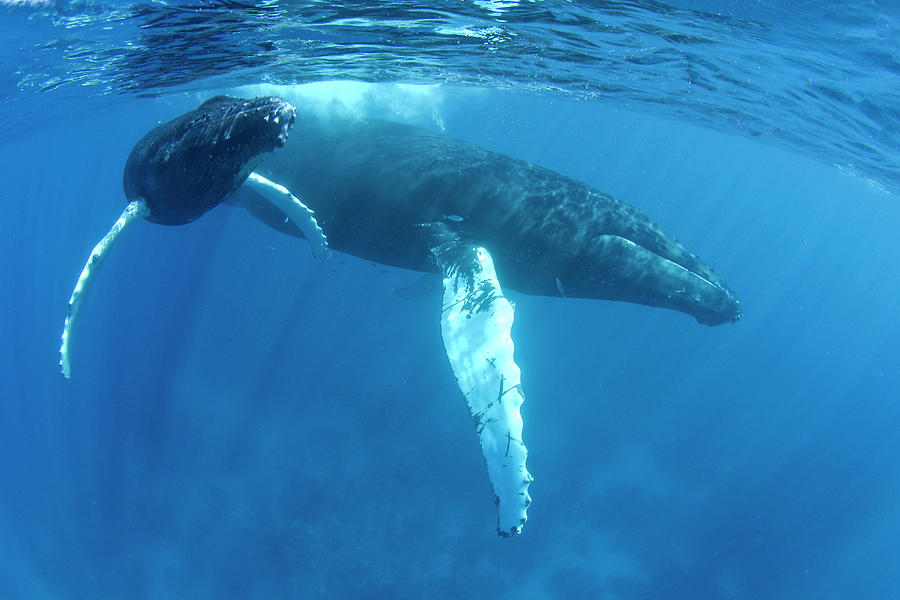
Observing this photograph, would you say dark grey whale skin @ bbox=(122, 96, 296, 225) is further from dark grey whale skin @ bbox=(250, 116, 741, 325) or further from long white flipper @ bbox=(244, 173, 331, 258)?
dark grey whale skin @ bbox=(250, 116, 741, 325)

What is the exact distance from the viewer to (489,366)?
6.02 metres

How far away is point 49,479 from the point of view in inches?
907

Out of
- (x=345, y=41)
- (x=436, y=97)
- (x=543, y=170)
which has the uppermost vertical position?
(x=345, y=41)

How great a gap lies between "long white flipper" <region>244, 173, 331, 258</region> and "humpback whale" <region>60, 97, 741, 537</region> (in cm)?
2

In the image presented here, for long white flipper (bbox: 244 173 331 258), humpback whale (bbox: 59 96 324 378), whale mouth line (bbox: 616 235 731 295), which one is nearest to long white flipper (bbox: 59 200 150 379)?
humpback whale (bbox: 59 96 324 378)

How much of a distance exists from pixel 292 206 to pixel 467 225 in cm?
292

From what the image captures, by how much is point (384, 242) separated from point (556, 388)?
63.3ft

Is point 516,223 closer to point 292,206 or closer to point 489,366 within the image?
point 489,366

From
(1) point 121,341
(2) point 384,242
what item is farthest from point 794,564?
(1) point 121,341

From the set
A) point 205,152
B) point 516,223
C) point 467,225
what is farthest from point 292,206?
point 516,223

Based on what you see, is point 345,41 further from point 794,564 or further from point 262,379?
point 794,564

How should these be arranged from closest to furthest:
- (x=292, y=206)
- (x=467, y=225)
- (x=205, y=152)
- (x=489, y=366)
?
(x=205, y=152) → (x=489, y=366) → (x=467, y=225) → (x=292, y=206)

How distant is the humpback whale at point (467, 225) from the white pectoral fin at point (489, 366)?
0.02m

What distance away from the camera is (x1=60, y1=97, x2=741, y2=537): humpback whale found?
561 cm
